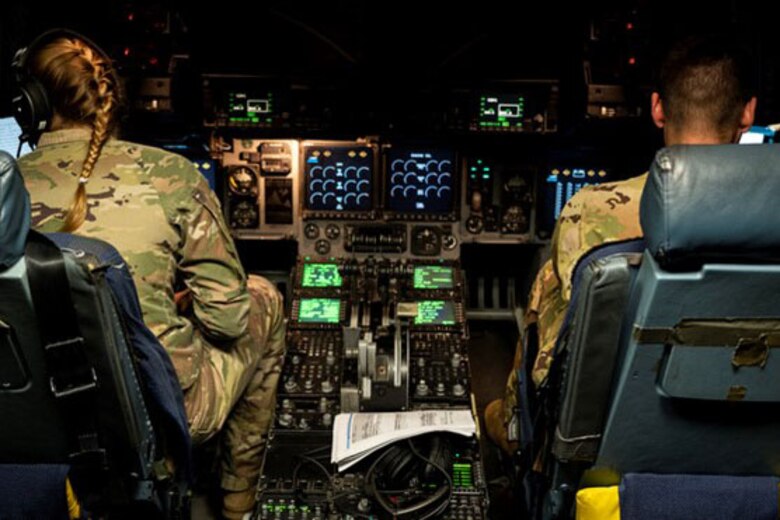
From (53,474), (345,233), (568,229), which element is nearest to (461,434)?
(568,229)

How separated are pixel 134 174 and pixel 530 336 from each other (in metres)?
1.20

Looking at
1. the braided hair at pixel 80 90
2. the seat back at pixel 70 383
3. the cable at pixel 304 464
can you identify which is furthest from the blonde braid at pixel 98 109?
the cable at pixel 304 464

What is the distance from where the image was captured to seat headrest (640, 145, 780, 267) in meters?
1.26

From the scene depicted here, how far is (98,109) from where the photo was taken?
1911 mm

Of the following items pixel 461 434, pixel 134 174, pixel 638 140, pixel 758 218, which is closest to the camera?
pixel 758 218

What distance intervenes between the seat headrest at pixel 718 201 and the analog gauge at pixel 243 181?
235 centimetres

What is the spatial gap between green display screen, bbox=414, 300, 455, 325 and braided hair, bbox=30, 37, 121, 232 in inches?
57.8

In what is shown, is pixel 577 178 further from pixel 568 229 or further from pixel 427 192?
pixel 568 229

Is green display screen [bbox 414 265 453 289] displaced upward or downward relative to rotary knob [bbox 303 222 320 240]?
downward

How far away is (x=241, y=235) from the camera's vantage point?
11.2ft

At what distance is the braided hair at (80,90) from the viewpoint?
182 cm

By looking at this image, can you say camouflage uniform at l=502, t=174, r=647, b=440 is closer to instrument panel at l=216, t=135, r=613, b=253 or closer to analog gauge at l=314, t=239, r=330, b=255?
instrument panel at l=216, t=135, r=613, b=253

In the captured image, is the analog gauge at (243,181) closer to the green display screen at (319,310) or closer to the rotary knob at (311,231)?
the rotary knob at (311,231)

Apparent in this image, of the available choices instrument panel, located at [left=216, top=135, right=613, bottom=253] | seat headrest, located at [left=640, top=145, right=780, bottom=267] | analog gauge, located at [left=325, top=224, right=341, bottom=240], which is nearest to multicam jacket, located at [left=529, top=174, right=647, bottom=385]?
seat headrest, located at [left=640, top=145, right=780, bottom=267]
